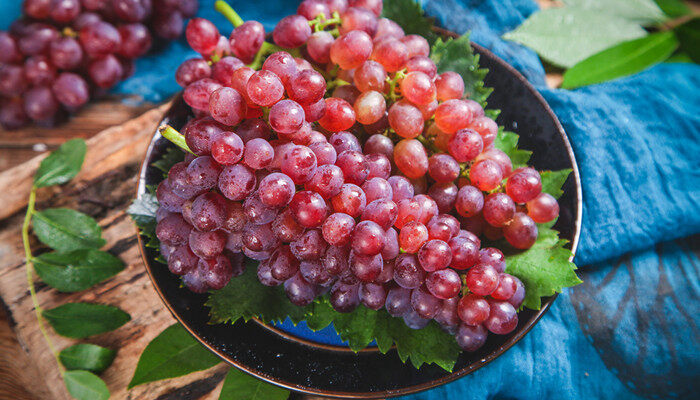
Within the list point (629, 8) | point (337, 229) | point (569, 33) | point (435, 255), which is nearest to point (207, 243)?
point (337, 229)

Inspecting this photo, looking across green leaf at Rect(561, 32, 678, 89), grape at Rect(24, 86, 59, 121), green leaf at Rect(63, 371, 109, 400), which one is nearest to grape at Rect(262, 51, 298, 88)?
green leaf at Rect(63, 371, 109, 400)

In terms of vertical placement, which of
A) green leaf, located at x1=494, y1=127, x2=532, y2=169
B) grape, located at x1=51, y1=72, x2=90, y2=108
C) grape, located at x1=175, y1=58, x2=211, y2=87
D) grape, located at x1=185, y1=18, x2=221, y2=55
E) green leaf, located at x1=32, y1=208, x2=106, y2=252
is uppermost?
grape, located at x1=185, y1=18, x2=221, y2=55

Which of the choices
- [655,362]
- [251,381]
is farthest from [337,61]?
[655,362]

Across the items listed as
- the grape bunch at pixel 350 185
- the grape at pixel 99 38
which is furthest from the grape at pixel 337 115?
the grape at pixel 99 38

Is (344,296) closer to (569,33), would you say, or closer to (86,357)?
(86,357)

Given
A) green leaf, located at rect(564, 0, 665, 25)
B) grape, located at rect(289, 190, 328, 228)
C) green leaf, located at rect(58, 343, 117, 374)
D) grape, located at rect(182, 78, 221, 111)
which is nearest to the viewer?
grape, located at rect(289, 190, 328, 228)

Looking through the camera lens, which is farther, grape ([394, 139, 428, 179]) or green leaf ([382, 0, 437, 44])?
green leaf ([382, 0, 437, 44])

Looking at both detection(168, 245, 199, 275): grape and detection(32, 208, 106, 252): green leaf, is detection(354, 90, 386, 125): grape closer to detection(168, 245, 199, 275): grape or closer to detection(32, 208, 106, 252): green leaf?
detection(168, 245, 199, 275): grape

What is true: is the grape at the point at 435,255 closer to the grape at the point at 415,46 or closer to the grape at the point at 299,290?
the grape at the point at 299,290
